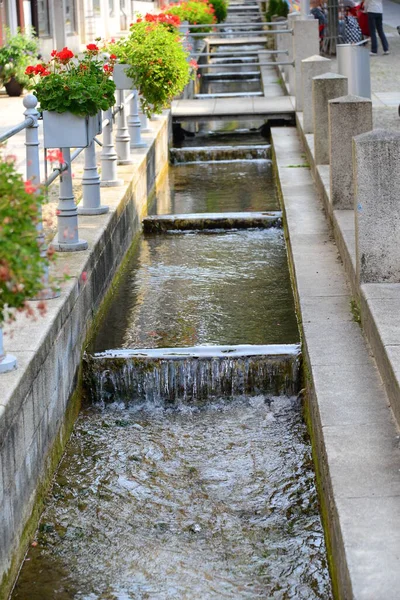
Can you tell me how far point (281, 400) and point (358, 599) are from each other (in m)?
3.43

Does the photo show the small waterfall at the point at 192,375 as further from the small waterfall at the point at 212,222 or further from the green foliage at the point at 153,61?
the green foliage at the point at 153,61

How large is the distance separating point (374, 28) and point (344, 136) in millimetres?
15594

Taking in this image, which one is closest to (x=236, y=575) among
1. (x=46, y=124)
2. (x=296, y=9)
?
(x=46, y=124)

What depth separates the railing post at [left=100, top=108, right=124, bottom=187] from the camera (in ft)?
35.0

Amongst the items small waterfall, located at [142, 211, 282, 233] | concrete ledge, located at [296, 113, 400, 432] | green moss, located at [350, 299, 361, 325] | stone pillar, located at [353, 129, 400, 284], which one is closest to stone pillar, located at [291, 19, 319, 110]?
small waterfall, located at [142, 211, 282, 233]

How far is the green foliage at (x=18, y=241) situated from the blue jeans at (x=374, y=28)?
2079cm

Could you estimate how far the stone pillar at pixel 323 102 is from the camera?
471 inches

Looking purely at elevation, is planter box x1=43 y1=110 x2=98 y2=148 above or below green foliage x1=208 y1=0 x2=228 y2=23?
below

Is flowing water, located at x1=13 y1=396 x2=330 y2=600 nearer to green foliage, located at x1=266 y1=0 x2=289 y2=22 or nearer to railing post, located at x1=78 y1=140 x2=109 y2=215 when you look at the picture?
railing post, located at x1=78 y1=140 x2=109 y2=215

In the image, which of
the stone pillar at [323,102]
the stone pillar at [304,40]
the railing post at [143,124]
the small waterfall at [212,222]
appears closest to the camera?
the small waterfall at [212,222]

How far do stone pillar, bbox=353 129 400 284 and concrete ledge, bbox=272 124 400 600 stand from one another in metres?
0.20

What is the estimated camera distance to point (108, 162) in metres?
10.7

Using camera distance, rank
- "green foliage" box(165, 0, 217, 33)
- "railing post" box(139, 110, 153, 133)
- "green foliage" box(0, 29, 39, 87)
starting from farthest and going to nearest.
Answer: "green foliage" box(165, 0, 217, 33), "green foliage" box(0, 29, 39, 87), "railing post" box(139, 110, 153, 133)

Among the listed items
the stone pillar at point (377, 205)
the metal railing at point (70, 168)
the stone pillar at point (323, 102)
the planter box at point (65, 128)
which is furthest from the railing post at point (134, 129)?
the stone pillar at point (377, 205)
